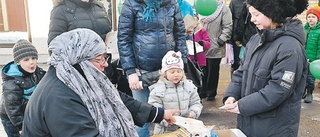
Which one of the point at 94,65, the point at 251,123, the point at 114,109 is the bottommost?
the point at 251,123

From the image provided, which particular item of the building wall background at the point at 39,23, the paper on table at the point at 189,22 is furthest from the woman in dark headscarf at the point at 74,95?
the building wall background at the point at 39,23

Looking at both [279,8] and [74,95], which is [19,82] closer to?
[74,95]

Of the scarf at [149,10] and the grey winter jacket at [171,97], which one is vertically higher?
the scarf at [149,10]

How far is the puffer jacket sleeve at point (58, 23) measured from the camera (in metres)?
3.41

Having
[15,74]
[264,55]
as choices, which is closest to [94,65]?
[264,55]

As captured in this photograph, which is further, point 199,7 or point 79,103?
point 199,7

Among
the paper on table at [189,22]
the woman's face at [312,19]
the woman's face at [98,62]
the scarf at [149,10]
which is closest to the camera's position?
the woman's face at [98,62]

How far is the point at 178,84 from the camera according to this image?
3230 millimetres

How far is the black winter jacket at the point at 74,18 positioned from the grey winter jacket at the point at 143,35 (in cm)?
52

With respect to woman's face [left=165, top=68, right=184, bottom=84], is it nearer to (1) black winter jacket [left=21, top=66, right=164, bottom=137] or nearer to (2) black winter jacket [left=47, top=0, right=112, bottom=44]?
(2) black winter jacket [left=47, top=0, right=112, bottom=44]

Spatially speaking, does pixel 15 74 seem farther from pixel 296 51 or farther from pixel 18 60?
pixel 296 51

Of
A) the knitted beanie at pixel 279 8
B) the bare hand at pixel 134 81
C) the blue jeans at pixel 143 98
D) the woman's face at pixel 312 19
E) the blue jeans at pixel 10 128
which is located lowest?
the blue jeans at pixel 10 128

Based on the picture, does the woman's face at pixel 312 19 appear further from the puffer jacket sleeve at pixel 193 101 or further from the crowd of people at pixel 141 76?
the puffer jacket sleeve at pixel 193 101

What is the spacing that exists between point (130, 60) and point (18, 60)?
1014 mm
